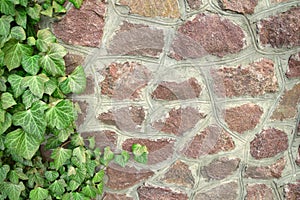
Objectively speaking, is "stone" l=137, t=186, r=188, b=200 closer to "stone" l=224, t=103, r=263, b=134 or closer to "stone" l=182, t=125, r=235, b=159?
"stone" l=182, t=125, r=235, b=159

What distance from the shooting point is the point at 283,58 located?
1556 millimetres

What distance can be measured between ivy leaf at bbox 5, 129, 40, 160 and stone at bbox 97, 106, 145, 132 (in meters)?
0.27

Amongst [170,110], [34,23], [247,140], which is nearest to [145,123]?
[170,110]

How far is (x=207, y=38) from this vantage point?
1467 mm

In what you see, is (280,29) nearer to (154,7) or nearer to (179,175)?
(154,7)

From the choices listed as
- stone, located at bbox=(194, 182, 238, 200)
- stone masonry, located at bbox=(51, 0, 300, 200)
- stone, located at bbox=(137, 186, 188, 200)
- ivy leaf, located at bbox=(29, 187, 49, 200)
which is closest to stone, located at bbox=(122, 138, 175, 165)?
stone masonry, located at bbox=(51, 0, 300, 200)

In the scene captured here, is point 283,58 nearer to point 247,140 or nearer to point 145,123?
point 247,140

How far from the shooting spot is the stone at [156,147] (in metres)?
1.56

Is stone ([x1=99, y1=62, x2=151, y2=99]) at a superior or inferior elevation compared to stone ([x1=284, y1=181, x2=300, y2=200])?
superior

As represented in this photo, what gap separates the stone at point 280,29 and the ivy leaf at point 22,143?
90 cm

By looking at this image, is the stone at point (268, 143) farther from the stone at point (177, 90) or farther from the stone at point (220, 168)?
the stone at point (177, 90)

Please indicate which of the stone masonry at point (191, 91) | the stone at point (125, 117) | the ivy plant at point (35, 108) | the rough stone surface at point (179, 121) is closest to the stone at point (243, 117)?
the stone masonry at point (191, 91)

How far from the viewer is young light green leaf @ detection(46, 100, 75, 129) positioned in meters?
1.30

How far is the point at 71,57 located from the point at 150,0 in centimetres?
34
